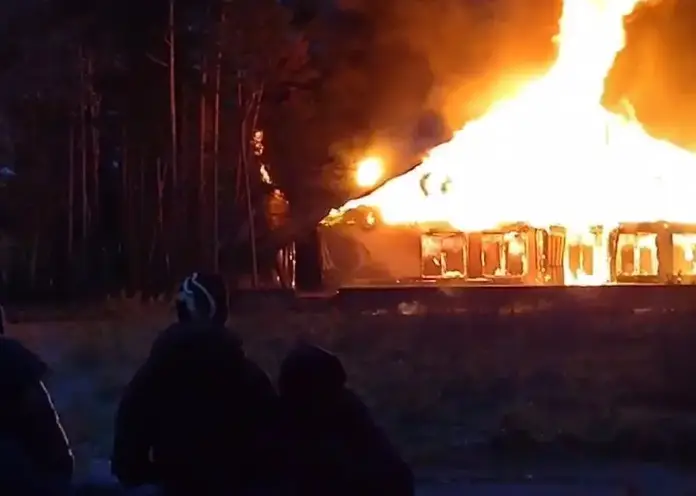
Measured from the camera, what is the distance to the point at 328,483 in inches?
143

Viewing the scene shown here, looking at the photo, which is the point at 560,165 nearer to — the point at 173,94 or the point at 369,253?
the point at 369,253

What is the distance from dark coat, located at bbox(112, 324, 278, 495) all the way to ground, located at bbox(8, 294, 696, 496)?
3065 mm

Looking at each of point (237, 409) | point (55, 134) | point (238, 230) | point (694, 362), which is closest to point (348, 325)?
point (694, 362)

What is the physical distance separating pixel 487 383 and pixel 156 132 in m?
9.64

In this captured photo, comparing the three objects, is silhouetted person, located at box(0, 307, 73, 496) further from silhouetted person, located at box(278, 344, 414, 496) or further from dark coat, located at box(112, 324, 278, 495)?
silhouetted person, located at box(278, 344, 414, 496)

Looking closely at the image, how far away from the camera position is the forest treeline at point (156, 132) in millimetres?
17391

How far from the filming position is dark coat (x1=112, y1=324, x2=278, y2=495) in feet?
12.7

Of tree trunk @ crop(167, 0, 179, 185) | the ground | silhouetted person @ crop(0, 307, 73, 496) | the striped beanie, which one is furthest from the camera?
tree trunk @ crop(167, 0, 179, 185)

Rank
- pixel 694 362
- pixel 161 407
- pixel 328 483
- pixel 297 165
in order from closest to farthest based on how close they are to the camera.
→ pixel 328 483 → pixel 161 407 → pixel 694 362 → pixel 297 165

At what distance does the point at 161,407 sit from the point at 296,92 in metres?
15.5

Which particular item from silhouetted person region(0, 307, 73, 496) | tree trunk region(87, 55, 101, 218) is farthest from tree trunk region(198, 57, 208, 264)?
silhouetted person region(0, 307, 73, 496)

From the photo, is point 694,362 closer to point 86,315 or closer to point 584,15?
point 86,315

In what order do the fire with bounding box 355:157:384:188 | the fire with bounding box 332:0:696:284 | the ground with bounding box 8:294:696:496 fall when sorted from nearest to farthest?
the ground with bounding box 8:294:696:496 → the fire with bounding box 332:0:696:284 → the fire with bounding box 355:157:384:188

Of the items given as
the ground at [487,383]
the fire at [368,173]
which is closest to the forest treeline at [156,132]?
the fire at [368,173]
